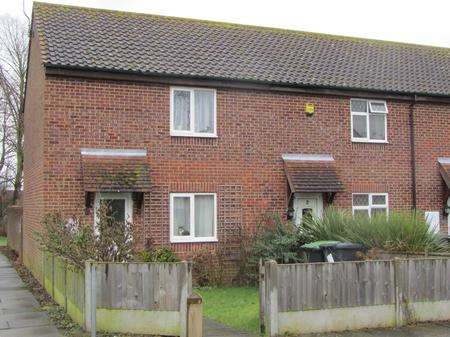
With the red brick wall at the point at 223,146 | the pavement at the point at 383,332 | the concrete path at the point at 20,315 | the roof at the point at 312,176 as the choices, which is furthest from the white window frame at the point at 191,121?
the pavement at the point at 383,332

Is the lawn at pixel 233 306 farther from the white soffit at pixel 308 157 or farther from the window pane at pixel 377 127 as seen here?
the window pane at pixel 377 127

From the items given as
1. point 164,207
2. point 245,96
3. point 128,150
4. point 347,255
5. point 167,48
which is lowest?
point 347,255

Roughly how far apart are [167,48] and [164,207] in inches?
182

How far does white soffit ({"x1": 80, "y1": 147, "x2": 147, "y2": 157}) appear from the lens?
48.3 ft

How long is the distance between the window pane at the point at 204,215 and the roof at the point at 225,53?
314cm

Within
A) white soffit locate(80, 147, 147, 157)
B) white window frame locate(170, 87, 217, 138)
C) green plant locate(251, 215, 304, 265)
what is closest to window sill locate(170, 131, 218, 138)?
white window frame locate(170, 87, 217, 138)

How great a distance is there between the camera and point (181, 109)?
16.0 m

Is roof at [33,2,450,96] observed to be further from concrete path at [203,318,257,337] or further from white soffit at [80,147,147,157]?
concrete path at [203,318,257,337]

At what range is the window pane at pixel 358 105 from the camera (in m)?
17.9

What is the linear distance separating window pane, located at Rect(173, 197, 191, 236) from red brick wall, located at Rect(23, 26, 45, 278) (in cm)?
322

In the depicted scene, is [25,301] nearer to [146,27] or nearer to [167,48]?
[167,48]

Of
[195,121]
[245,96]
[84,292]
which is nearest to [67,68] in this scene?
[195,121]

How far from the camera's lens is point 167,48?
672 inches

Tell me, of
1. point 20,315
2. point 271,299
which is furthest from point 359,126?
point 20,315
